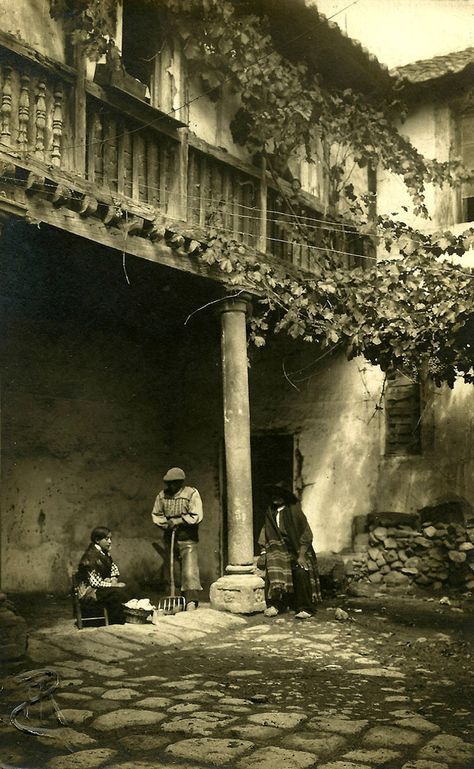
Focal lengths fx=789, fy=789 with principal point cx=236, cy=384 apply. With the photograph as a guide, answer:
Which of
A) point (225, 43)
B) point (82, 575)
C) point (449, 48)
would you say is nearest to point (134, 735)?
point (82, 575)

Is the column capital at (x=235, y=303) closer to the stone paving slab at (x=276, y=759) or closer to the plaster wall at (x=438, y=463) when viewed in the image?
the plaster wall at (x=438, y=463)

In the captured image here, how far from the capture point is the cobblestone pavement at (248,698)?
13.2 feet

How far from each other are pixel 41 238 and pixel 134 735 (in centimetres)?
453

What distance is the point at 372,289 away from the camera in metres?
9.33

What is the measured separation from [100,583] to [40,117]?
427cm

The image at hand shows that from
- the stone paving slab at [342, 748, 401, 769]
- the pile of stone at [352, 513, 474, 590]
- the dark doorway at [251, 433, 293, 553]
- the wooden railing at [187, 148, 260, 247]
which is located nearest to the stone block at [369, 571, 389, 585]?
the pile of stone at [352, 513, 474, 590]

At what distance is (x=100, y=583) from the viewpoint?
7516 millimetres

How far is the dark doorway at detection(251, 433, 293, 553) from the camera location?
11.9 meters

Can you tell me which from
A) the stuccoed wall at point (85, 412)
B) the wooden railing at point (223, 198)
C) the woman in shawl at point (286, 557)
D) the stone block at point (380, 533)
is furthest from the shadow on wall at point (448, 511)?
the wooden railing at point (223, 198)

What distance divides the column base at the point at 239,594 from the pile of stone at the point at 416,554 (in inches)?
96.4

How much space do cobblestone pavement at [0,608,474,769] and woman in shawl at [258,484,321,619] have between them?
2.39ft

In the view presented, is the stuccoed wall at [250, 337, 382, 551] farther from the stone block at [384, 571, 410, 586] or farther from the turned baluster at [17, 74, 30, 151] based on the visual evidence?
the turned baluster at [17, 74, 30, 151]

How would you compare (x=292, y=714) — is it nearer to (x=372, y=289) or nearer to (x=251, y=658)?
(x=251, y=658)

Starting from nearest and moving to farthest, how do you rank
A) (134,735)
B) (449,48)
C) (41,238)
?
(134,735)
(41,238)
(449,48)
